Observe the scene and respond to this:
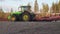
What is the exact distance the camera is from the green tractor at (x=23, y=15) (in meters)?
12.9

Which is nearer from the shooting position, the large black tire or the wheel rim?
the wheel rim

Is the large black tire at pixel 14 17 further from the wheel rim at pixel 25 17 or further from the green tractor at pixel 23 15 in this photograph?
the wheel rim at pixel 25 17

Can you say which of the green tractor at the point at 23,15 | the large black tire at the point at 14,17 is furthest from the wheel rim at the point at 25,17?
the large black tire at the point at 14,17

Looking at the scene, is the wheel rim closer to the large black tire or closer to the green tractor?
the green tractor

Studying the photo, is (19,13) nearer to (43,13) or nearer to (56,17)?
(43,13)

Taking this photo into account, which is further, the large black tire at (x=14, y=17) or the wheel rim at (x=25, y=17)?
the large black tire at (x=14, y=17)

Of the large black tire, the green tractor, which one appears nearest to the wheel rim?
the green tractor

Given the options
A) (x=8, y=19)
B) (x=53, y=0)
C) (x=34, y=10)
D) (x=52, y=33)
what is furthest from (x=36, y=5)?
(x=52, y=33)

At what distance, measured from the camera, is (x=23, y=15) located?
42.2 ft

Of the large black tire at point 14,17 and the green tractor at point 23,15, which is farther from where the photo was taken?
the large black tire at point 14,17

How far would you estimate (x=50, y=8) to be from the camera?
43.1 ft

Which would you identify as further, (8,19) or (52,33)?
(8,19)

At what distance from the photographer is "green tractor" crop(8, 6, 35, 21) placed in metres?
12.9

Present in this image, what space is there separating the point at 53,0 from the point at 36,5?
46.4 inches
